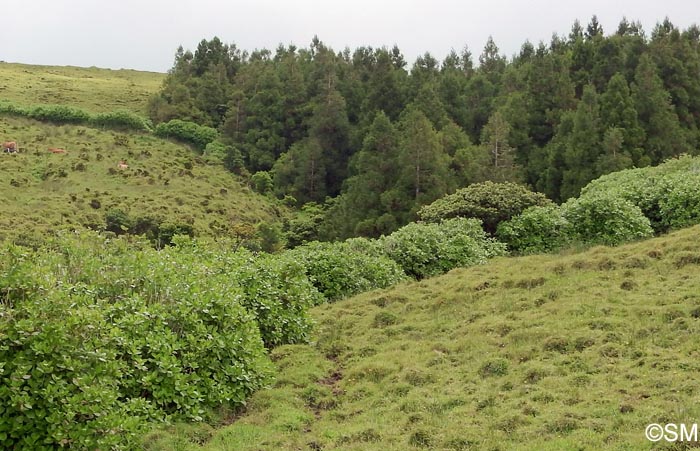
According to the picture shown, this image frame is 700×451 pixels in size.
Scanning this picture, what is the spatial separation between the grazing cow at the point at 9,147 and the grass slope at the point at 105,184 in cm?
58

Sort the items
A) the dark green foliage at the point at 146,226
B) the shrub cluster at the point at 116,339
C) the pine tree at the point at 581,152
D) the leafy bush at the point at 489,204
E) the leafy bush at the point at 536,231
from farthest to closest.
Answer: the dark green foliage at the point at 146,226 < the pine tree at the point at 581,152 < the leafy bush at the point at 489,204 < the leafy bush at the point at 536,231 < the shrub cluster at the point at 116,339

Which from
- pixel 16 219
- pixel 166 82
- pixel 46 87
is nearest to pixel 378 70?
pixel 166 82

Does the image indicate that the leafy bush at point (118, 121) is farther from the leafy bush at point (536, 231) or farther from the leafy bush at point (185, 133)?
the leafy bush at point (536, 231)

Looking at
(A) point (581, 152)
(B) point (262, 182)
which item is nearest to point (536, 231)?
(A) point (581, 152)

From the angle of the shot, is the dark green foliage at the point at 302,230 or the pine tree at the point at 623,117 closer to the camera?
the pine tree at the point at 623,117

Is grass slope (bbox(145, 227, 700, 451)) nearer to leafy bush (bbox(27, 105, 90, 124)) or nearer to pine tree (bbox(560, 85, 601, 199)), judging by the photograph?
pine tree (bbox(560, 85, 601, 199))

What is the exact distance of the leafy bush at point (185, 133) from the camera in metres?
60.5

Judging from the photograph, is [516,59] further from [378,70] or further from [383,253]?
[383,253]

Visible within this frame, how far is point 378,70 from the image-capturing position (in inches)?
2207

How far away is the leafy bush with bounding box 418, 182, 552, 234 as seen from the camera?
73.0 feet

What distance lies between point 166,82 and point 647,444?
2707 inches

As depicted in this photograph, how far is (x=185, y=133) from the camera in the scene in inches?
2386

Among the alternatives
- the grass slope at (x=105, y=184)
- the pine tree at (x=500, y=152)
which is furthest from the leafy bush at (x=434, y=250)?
the grass slope at (x=105, y=184)

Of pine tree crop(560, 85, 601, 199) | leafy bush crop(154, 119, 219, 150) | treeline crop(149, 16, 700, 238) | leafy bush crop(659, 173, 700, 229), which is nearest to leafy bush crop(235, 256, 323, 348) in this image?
leafy bush crop(659, 173, 700, 229)
